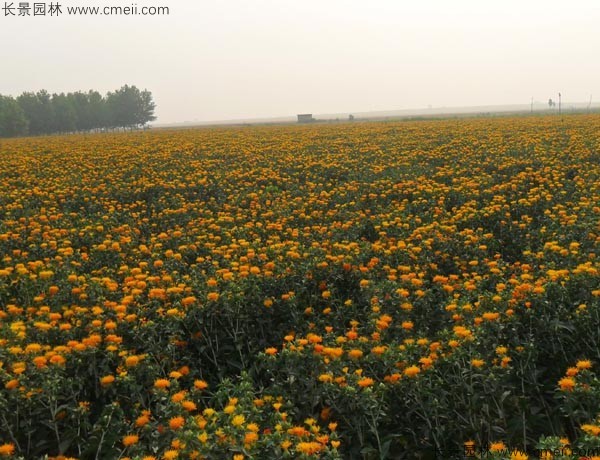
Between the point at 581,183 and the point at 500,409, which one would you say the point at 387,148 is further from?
the point at 500,409

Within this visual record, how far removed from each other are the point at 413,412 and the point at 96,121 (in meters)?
100

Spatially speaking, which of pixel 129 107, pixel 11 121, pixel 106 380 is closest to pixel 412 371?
pixel 106 380

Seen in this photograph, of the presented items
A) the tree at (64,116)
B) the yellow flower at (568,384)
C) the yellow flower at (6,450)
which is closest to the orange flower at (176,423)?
the yellow flower at (6,450)

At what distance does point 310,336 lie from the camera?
12.8ft

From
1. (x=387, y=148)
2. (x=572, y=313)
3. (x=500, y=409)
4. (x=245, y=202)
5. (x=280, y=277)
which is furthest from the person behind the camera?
(x=387, y=148)

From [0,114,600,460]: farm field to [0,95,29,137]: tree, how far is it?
7355cm

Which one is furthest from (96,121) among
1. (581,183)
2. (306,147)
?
(581,183)

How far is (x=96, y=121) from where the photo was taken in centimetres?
9362

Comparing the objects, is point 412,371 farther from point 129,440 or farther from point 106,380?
point 106,380

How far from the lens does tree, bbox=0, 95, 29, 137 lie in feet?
236

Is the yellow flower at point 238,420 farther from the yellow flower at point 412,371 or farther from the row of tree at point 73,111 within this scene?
the row of tree at point 73,111

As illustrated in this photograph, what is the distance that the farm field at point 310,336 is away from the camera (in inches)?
124

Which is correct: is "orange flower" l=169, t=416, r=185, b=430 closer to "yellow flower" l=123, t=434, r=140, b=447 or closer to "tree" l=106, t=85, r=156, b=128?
"yellow flower" l=123, t=434, r=140, b=447

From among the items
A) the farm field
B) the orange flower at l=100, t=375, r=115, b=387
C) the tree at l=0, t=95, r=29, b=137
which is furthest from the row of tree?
the orange flower at l=100, t=375, r=115, b=387
